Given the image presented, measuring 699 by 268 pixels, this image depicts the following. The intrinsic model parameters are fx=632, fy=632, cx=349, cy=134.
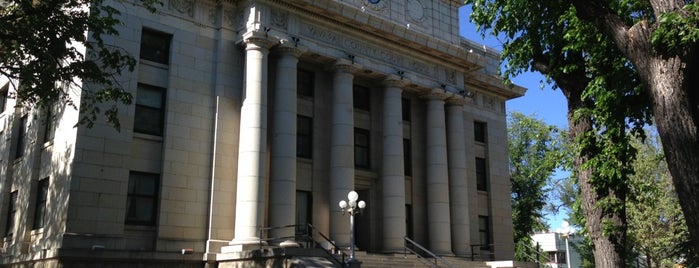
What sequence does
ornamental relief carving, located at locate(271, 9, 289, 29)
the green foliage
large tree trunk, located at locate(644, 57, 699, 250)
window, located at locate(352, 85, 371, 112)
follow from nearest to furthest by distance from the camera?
large tree trunk, located at locate(644, 57, 699, 250), the green foliage, ornamental relief carving, located at locate(271, 9, 289, 29), window, located at locate(352, 85, 371, 112)

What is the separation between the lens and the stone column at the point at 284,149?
2192 centimetres

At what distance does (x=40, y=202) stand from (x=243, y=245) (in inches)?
291

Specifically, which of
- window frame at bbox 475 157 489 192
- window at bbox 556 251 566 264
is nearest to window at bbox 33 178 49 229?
window frame at bbox 475 157 489 192

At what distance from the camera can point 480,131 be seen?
110 ft

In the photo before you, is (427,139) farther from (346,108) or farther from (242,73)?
(242,73)

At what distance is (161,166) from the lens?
69.2ft

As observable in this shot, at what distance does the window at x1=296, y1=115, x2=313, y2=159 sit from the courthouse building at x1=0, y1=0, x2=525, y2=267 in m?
0.06

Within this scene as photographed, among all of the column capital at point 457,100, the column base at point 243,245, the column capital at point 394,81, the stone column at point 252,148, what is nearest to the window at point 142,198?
the column base at point 243,245

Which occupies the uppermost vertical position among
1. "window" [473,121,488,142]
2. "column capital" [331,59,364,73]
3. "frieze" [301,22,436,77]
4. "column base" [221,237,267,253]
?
"frieze" [301,22,436,77]

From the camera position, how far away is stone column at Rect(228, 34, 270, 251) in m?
21.1

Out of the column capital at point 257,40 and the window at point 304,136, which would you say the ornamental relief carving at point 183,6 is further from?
the window at point 304,136

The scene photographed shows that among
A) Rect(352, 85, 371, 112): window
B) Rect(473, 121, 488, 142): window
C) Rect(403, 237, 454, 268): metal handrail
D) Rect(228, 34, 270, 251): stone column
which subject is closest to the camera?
Rect(228, 34, 270, 251): stone column

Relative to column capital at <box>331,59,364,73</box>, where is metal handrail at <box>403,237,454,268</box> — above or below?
below

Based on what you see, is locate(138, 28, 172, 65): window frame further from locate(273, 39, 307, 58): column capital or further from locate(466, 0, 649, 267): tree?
locate(466, 0, 649, 267): tree
